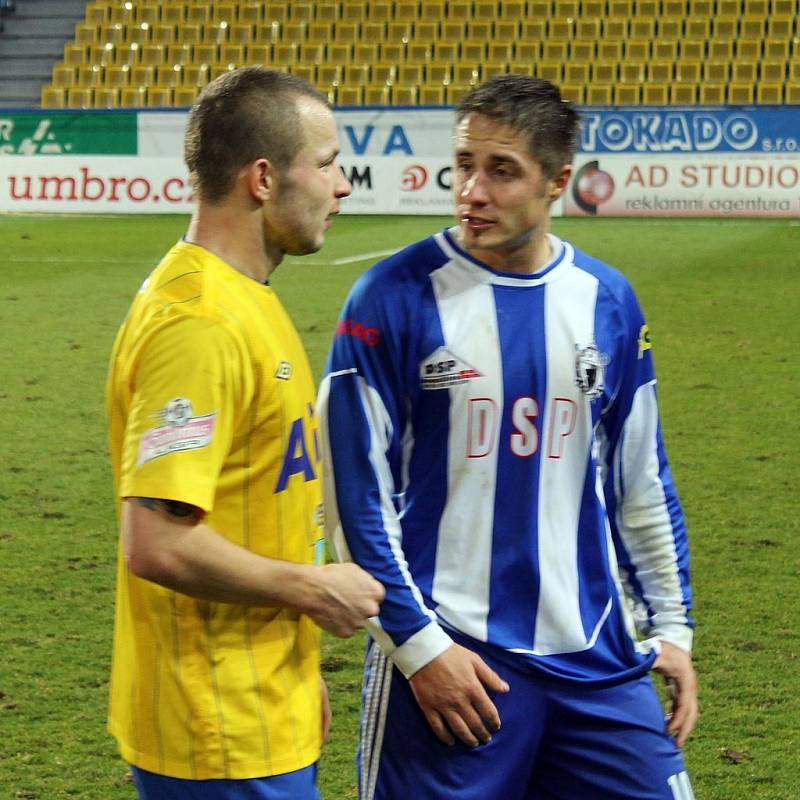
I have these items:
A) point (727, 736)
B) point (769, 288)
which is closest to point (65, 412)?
point (727, 736)

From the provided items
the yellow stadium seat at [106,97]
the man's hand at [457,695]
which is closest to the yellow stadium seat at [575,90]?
the yellow stadium seat at [106,97]

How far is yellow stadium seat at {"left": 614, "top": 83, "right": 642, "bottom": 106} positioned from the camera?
72.1 feet

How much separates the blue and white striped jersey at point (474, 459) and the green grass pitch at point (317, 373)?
1449 millimetres

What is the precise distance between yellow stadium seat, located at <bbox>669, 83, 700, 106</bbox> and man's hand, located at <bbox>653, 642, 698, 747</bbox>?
20060 mm

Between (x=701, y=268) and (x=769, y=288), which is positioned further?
(x=701, y=268)

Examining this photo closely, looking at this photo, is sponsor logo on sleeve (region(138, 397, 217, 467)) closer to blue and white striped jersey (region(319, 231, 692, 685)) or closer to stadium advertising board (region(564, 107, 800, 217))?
blue and white striped jersey (region(319, 231, 692, 685))

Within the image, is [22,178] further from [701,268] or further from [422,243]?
[422,243]

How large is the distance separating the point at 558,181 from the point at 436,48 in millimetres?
21579

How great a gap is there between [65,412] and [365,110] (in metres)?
12.8

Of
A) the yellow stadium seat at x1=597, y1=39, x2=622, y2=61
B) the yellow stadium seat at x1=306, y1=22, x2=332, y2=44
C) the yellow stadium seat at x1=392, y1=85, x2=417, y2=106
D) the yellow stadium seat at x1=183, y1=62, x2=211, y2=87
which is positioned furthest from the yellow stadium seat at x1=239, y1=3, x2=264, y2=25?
the yellow stadium seat at x1=597, y1=39, x2=622, y2=61

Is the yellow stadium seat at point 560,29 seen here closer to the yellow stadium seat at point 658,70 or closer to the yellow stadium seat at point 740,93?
the yellow stadium seat at point 658,70

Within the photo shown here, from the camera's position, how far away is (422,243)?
7.91ft

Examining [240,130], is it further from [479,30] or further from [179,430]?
[479,30]

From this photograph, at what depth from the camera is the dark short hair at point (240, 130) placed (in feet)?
6.57
